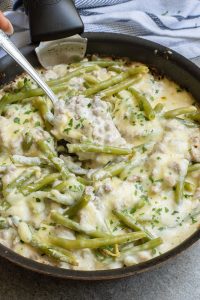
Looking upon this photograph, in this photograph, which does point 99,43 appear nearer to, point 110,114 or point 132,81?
point 132,81

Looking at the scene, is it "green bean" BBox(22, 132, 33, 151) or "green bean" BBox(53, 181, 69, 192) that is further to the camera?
"green bean" BBox(22, 132, 33, 151)

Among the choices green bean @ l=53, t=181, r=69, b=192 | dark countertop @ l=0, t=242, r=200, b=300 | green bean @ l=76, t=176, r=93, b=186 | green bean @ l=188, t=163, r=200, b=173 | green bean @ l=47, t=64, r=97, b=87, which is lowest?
dark countertop @ l=0, t=242, r=200, b=300

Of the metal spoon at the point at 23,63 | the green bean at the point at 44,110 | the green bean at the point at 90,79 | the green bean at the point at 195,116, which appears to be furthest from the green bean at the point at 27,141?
the green bean at the point at 195,116

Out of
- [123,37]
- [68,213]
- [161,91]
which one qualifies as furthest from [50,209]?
[123,37]

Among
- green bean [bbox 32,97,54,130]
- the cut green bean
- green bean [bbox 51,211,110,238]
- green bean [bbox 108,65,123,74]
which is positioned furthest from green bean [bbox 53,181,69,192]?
green bean [bbox 108,65,123,74]

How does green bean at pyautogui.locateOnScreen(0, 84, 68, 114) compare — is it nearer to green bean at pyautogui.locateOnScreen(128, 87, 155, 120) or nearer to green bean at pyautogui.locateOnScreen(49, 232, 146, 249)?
green bean at pyautogui.locateOnScreen(128, 87, 155, 120)

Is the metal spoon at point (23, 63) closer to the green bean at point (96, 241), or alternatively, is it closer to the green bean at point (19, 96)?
the green bean at point (19, 96)

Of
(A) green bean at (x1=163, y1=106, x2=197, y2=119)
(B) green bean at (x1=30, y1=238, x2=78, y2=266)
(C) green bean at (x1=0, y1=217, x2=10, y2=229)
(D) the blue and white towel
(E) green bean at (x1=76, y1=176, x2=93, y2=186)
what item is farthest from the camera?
(D) the blue and white towel

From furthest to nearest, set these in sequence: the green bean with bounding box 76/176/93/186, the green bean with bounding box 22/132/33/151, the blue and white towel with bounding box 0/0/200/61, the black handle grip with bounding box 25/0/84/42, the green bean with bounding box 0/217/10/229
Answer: the blue and white towel with bounding box 0/0/200/61 → the black handle grip with bounding box 25/0/84/42 → the green bean with bounding box 22/132/33/151 → the green bean with bounding box 76/176/93/186 → the green bean with bounding box 0/217/10/229
